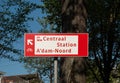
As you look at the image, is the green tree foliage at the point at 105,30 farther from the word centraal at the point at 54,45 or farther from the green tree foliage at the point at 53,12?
the word centraal at the point at 54,45

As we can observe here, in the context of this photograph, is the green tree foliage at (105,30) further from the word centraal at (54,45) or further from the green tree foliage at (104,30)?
the word centraal at (54,45)

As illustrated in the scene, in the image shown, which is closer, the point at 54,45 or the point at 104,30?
the point at 54,45

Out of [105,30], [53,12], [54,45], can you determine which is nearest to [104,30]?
[105,30]

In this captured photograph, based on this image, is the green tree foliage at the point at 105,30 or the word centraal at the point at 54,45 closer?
the word centraal at the point at 54,45

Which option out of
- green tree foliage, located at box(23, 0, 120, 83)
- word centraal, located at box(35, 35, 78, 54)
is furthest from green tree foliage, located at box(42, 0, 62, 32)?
word centraal, located at box(35, 35, 78, 54)

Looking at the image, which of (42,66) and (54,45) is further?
(42,66)

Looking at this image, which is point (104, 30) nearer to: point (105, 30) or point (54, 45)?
point (105, 30)

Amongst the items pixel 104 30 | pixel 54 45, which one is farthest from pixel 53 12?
pixel 54 45

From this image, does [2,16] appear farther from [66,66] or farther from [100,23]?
[66,66]

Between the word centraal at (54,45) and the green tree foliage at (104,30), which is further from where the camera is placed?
the green tree foliage at (104,30)

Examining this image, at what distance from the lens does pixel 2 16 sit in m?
20.0

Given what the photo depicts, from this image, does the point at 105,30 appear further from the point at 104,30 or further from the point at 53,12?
the point at 53,12

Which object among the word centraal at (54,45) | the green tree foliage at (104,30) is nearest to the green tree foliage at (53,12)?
the green tree foliage at (104,30)

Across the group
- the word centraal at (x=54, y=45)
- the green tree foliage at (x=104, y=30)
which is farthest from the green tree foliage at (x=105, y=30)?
the word centraal at (x=54, y=45)
